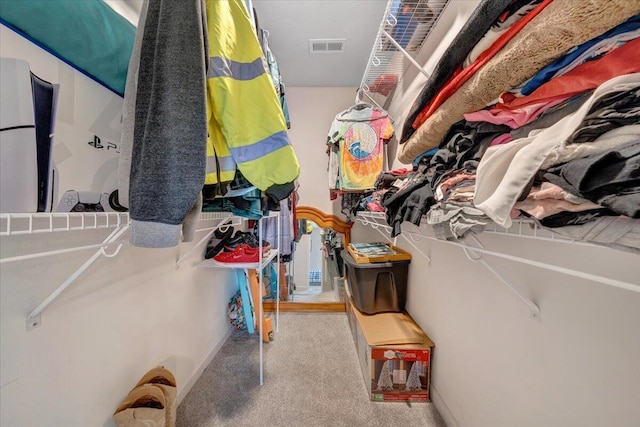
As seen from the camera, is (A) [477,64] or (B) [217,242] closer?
(A) [477,64]

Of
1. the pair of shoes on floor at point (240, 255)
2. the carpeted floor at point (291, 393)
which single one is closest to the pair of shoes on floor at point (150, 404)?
the carpeted floor at point (291, 393)

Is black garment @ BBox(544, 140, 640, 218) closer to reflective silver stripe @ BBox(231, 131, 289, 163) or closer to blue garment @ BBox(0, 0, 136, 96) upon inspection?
reflective silver stripe @ BBox(231, 131, 289, 163)

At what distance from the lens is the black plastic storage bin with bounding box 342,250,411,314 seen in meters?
1.62

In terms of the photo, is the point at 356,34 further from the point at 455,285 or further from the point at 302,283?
the point at 302,283

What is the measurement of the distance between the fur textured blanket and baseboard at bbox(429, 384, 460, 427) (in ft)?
4.26

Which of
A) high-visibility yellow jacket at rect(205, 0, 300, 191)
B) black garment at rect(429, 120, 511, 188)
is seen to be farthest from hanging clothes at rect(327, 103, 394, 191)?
high-visibility yellow jacket at rect(205, 0, 300, 191)

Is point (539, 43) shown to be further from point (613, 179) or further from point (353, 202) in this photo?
point (353, 202)

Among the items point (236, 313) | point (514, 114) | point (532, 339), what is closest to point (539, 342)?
point (532, 339)

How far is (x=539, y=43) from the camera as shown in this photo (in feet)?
1.41

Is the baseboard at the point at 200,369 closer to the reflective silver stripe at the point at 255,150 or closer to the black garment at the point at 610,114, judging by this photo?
the reflective silver stripe at the point at 255,150

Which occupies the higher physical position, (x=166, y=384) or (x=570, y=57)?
(x=570, y=57)

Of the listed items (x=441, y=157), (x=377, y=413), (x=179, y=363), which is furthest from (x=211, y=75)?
(x=377, y=413)

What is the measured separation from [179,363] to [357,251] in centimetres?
127

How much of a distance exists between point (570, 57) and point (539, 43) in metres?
0.06
